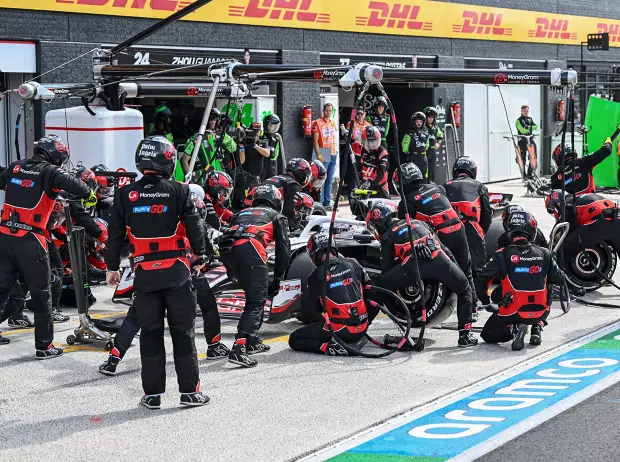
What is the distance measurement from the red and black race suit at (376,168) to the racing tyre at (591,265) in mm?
5297

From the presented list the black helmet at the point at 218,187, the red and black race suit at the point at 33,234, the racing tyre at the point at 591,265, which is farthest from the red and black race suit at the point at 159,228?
the racing tyre at the point at 591,265

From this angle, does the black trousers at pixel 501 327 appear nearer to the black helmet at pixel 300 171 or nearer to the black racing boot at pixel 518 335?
the black racing boot at pixel 518 335

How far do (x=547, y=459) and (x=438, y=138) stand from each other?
16.2 metres

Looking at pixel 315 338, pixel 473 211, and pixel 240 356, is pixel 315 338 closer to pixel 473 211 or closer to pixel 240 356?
pixel 240 356

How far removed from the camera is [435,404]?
26.2 ft

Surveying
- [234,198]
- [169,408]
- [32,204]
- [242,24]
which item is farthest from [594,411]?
[242,24]

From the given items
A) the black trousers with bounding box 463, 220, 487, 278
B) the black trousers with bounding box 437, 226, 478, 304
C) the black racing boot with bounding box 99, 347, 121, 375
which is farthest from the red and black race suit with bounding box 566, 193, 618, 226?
the black racing boot with bounding box 99, 347, 121, 375

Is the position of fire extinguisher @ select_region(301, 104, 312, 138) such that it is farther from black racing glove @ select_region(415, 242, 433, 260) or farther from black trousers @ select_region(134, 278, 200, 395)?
black trousers @ select_region(134, 278, 200, 395)

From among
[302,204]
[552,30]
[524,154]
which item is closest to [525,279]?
[302,204]

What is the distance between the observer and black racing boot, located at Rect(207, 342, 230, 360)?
9453mm

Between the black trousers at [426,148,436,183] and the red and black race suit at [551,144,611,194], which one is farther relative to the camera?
the black trousers at [426,148,436,183]

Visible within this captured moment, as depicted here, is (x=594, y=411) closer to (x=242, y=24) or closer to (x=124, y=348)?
(x=124, y=348)

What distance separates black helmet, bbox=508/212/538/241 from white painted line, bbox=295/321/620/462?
1.04 meters

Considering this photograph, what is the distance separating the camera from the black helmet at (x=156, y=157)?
7.90m
